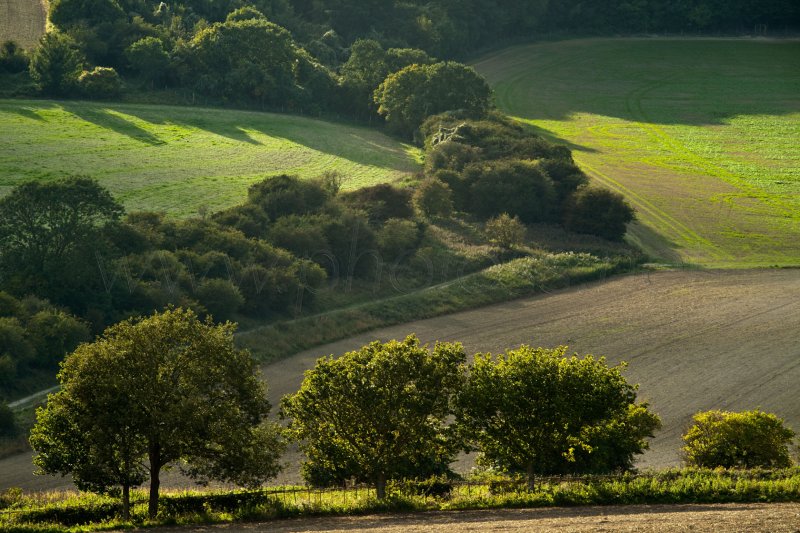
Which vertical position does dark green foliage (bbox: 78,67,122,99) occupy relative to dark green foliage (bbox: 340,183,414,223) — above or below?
above

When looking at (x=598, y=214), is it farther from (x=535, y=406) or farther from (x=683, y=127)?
(x=535, y=406)

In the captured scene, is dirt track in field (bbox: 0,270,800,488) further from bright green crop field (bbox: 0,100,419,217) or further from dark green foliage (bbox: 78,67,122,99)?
dark green foliage (bbox: 78,67,122,99)

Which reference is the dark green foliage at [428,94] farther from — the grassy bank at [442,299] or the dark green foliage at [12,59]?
the grassy bank at [442,299]

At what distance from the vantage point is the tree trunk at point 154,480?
131 feet

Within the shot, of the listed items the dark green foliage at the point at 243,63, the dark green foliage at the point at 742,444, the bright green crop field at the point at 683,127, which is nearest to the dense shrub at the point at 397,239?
the bright green crop field at the point at 683,127

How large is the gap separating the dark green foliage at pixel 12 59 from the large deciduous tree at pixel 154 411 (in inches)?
3319

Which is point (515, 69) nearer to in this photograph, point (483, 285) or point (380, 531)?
point (483, 285)

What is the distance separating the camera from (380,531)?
35.9 m

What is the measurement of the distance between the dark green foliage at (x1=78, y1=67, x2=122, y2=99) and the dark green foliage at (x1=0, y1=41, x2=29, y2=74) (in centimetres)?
618

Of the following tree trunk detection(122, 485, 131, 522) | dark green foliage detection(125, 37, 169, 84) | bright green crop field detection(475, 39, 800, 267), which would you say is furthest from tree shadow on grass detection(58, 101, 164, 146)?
tree trunk detection(122, 485, 131, 522)

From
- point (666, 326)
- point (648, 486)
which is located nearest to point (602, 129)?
point (666, 326)

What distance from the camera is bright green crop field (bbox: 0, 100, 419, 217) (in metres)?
93.1

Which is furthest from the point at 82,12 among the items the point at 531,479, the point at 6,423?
the point at 531,479

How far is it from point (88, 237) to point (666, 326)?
37.0 meters
